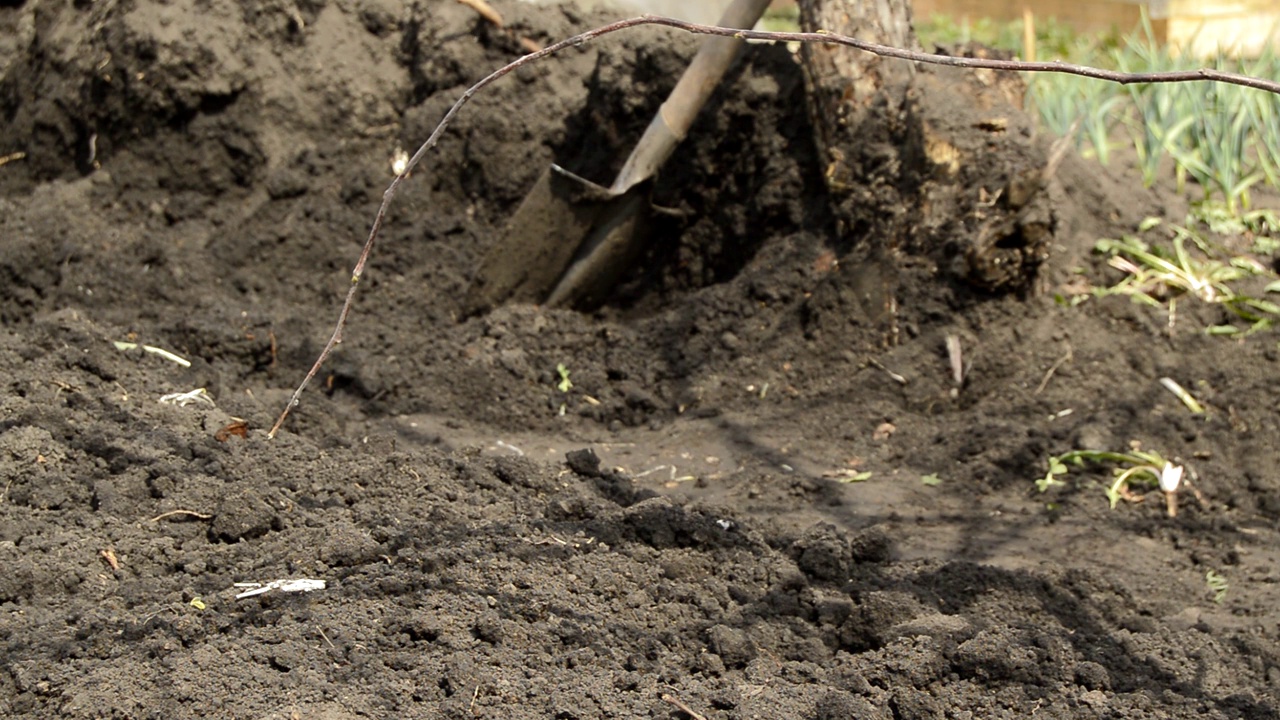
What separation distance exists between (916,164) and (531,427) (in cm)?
133

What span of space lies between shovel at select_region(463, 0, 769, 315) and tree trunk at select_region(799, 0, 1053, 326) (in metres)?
0.55

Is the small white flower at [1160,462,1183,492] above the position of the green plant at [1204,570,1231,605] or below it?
above

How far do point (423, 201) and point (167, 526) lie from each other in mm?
2232

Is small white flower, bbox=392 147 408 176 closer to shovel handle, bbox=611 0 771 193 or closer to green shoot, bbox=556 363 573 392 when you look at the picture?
shovel handle, bbox=611 0 771 193

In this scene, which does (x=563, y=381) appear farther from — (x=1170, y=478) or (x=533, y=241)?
(x=1170, y=478)

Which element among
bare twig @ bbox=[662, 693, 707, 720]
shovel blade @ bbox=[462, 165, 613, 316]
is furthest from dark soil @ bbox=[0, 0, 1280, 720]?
shovel blade @ bbox=[462, 165, 613, 316]

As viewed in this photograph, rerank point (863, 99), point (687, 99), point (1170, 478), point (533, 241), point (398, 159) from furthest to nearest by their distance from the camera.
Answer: point (398, 159) → point (533, 241) → point (687, 99) → point (863, 99) → point (1170, 478)

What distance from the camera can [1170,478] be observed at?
2.97 meters

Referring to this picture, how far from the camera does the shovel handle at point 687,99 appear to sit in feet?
11.2

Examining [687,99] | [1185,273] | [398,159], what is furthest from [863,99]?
[398,159]

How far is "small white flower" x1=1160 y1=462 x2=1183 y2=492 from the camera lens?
9.73 feet

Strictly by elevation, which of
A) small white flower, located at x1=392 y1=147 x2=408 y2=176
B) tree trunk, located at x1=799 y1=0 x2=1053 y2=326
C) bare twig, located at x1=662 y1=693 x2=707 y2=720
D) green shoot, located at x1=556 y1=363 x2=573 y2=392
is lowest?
green shoot, located at x1=556 y1=363 x2=573 y2=392

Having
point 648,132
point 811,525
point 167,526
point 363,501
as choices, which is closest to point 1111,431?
point 811,525

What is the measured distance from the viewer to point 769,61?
148 inches
